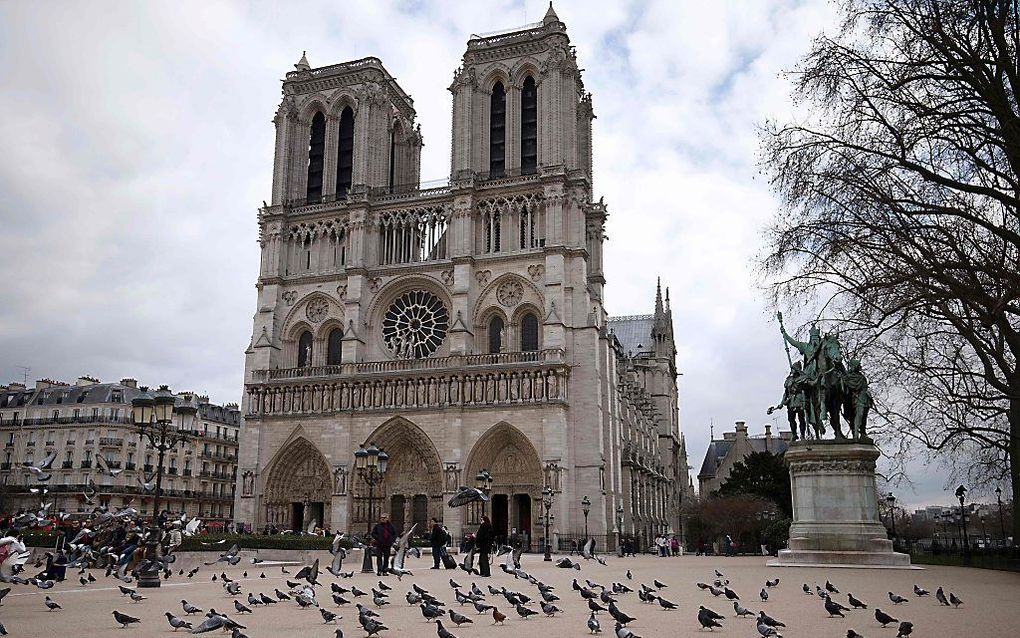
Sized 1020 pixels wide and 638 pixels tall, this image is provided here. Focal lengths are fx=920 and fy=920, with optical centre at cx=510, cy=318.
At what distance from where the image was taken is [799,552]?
2075cm

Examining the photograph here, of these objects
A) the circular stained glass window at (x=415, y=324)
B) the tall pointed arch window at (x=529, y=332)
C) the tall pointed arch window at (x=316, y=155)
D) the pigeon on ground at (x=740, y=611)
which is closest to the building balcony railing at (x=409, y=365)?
the tall pointed arch window at (x=529, y=332)

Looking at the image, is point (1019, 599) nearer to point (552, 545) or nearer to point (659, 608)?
point (659, 608)

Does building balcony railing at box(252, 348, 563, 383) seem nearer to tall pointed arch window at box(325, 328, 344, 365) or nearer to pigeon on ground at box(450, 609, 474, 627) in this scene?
tall pointed arch window at box(325, 328, 344, 365)

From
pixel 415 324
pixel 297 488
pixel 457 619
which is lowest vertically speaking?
pixel 457 619

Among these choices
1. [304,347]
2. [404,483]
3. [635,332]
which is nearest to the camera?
[404,483]

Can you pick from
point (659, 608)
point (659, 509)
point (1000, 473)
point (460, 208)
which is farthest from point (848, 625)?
point (659, 509)

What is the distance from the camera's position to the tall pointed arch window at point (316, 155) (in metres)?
50.7

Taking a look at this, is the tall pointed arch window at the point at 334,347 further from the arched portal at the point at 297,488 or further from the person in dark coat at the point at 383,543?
the person in dark coat at the point at 383,543

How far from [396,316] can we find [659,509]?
23.2 metres

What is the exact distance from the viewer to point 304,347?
159 ft

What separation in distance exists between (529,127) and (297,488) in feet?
71.0

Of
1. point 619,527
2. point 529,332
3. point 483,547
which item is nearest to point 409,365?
point 529,332

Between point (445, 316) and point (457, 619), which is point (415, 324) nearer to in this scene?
point (445, 316)

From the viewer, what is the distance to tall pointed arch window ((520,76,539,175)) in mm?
46344
